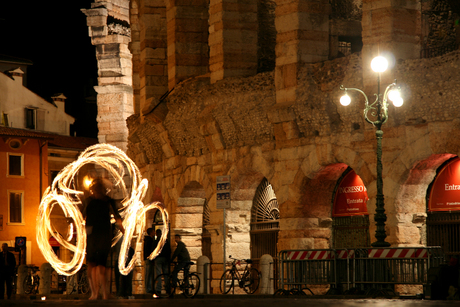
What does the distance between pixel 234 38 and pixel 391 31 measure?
5769mm

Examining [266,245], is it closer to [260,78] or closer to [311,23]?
[260,78]

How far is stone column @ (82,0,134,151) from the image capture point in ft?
119

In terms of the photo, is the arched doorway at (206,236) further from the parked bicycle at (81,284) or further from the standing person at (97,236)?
the standing person at (97,236)

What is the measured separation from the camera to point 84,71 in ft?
182

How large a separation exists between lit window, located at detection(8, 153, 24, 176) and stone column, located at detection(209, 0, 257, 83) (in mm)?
24541

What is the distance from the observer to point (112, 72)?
36938 millimetres

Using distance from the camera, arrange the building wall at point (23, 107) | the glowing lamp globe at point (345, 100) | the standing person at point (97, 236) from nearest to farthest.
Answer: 1. the standing person at point (97, 236)
2. the glowing lamp globe at point (345, 100)
3. the building wall at point (23, 107)

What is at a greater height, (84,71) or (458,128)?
(84,71)

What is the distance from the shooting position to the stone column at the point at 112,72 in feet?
119

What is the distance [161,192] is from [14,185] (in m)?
19.6

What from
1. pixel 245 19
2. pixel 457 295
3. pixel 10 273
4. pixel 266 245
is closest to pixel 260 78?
pixel 245 19

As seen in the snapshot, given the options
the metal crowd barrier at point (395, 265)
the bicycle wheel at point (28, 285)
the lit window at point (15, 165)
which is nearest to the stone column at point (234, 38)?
the bicycle wheel at point (28, 285)

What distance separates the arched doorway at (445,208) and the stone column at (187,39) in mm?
9079

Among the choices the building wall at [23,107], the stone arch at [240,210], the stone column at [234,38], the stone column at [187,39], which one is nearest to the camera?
the stone arch at [240,210]
